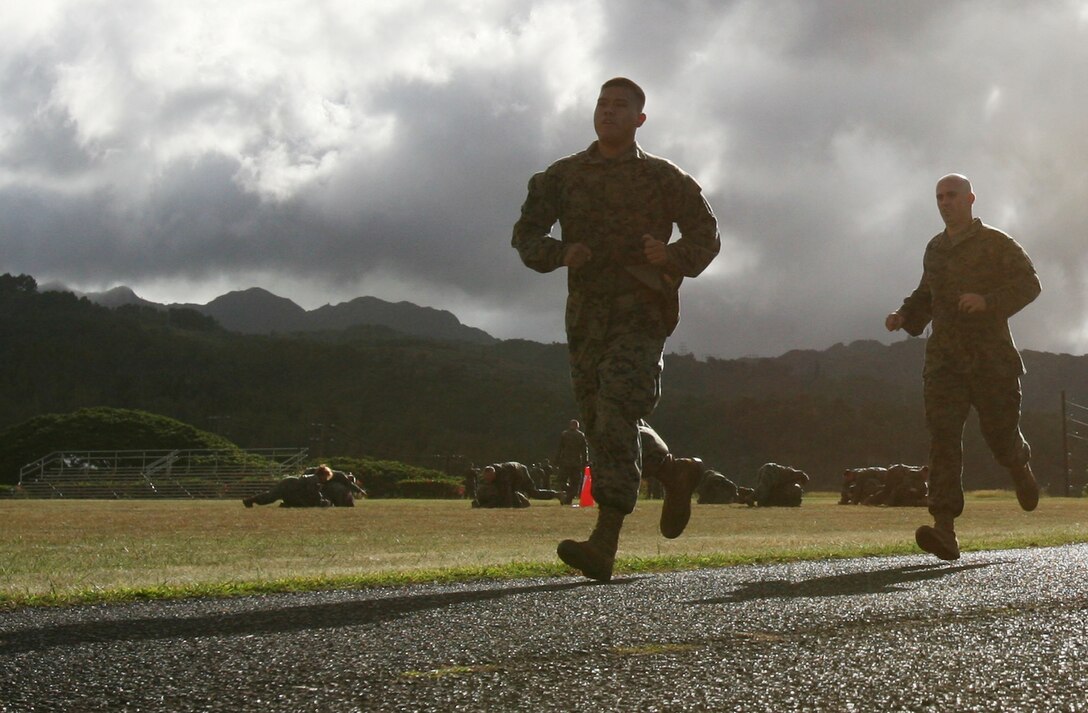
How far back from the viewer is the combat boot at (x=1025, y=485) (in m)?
6.58

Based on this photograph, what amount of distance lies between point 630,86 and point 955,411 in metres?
2.51

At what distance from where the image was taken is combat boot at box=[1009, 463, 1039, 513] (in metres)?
6.58

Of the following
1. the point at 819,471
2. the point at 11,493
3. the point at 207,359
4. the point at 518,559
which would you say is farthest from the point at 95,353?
the point at 518,559

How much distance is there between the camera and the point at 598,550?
4.45 metres

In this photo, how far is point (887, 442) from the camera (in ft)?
327

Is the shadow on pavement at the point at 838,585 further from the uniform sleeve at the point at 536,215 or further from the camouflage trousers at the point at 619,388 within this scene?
the uniform sleeve at the point at 536,215

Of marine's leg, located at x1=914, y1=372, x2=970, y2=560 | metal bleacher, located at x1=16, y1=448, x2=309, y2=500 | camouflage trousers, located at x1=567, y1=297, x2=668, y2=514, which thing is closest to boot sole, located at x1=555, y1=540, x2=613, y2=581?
camouflage trousers, located at x1=567, y1=297, x2=668, y2=514

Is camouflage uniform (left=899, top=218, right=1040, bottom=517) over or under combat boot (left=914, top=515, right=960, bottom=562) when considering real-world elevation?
over

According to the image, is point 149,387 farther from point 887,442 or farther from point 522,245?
point 522,245

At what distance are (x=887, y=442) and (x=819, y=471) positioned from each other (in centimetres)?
628

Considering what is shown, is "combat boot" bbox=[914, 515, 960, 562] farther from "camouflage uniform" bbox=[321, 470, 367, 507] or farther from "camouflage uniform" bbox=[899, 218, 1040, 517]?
"camouflage uniform" bbox=[321, 470, 367, 507]

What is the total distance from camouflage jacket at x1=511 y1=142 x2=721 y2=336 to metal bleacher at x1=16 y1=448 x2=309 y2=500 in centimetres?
3305

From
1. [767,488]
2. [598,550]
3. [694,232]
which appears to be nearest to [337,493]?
[767,488]

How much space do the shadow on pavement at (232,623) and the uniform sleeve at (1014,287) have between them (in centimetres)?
346
